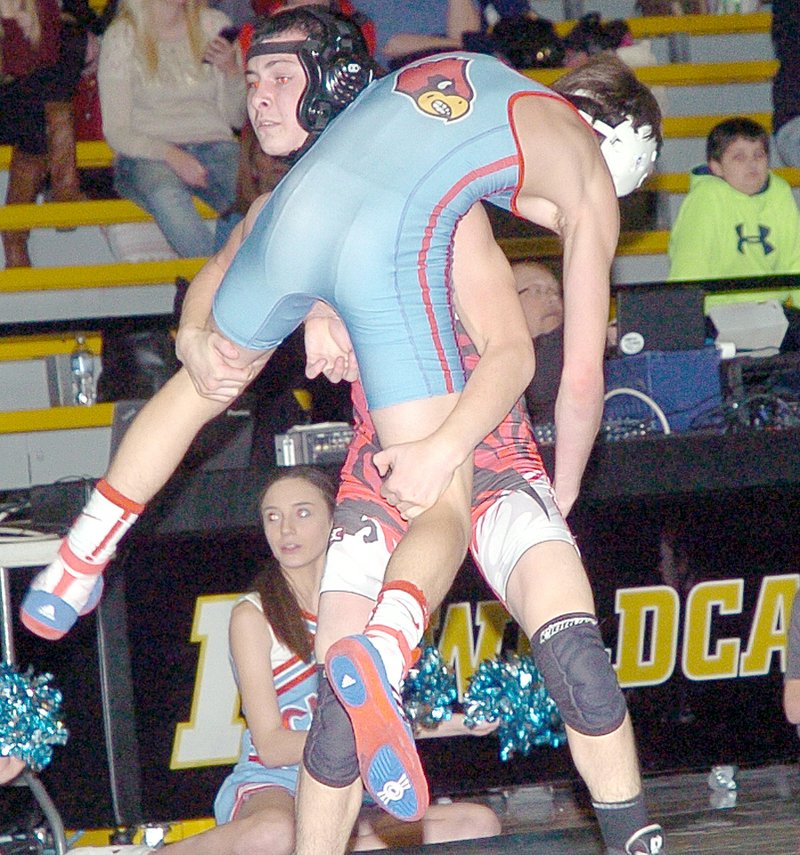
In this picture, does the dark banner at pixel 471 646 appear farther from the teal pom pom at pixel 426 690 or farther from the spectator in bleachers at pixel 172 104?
the spectator in bleachers at pixel 172 104

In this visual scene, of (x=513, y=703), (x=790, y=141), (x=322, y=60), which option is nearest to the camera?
(x=322, y=60)

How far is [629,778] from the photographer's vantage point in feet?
7.80

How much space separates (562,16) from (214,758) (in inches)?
205

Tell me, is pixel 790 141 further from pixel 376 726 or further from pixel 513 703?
pixel 376 726

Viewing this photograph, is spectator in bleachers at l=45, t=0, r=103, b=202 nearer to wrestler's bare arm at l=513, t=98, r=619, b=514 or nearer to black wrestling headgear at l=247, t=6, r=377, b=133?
black wrestling headgear at l=247, t=6, r=377, b=133

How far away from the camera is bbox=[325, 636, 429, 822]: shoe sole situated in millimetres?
2150

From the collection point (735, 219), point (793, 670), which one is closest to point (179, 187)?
point (735, 219)

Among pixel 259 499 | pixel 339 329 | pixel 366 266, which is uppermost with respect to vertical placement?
pixel 366 266

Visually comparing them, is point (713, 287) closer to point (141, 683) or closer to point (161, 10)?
point (141, 683)

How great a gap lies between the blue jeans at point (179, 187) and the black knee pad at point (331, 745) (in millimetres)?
3971

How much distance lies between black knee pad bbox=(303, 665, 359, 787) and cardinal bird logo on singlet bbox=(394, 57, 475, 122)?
0.96 m

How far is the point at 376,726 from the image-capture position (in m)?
2.17

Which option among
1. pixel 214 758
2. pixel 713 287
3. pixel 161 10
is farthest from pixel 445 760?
pixel 161 10

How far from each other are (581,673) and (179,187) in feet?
13.9
